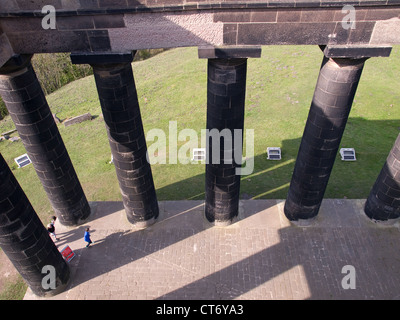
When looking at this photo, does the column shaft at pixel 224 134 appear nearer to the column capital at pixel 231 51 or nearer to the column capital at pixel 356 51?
the column capital at pixel 231 51

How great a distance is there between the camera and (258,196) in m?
16.8

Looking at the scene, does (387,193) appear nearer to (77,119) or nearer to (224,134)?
(224,134)

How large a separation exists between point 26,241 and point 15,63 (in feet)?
19.8

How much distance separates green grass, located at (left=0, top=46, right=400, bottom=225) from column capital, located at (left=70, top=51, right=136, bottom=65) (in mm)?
9161

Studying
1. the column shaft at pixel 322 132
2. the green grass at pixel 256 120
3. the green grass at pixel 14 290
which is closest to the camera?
the column shaft at pixel 322 132

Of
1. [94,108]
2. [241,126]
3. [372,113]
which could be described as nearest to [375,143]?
[372,113]

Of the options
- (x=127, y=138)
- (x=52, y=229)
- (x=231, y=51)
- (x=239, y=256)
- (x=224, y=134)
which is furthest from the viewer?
(x=52, y=229)

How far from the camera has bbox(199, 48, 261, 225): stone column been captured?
391 inches

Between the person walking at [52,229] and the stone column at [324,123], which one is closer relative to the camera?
the stone column at [324,123]

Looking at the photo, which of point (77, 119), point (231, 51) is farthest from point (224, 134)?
point (77, 119)

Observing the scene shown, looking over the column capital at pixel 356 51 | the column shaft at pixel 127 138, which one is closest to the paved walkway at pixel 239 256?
the column shaft at pixel 127 138

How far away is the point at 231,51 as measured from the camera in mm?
9445

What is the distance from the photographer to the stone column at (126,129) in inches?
398

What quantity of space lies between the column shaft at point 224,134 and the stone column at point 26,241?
6.77 meters
